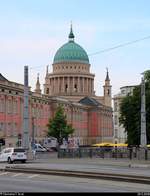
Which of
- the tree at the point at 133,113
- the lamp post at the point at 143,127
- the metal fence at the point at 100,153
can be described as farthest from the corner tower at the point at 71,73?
the lamp post at the point at 143,127

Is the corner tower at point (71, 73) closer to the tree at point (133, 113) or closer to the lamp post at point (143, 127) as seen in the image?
the tree at point (133, 113)

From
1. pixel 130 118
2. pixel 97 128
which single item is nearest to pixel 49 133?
pixel 130 118

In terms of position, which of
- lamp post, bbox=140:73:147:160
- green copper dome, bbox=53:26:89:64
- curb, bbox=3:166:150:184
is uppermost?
green copper dome, bbox=53:26:89:64

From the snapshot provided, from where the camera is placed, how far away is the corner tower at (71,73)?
192m

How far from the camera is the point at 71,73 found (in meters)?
192

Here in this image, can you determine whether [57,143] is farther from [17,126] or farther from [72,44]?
[72,44]

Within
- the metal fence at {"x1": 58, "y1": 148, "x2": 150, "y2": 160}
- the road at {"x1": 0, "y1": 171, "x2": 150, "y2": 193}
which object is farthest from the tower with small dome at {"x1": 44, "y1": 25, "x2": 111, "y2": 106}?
the road at {"x1": 0, "y1": 171, "x2": 150, "y2": 193}

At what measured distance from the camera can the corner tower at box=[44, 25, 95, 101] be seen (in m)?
192

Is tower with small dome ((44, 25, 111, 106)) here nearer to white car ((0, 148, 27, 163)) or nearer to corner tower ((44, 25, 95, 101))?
corner tower ((44, 25, 95, 101))

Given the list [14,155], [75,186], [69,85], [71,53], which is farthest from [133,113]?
[71,53]

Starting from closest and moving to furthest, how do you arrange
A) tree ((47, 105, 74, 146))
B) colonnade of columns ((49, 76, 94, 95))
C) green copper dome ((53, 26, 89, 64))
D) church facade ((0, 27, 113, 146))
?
tree ((47, 105, 74, 146)) < church facade ((0, 27, 113, 146)) < green copper dome ((53, 26, 89, 64)) < colonnade of columns ((49, 76, 94, 95))

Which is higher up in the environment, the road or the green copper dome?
the green copper dome

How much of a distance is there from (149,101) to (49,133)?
5265 cm

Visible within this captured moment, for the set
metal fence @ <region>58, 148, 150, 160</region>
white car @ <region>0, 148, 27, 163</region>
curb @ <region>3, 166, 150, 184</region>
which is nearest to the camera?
curb @ <region>3, 166, 150, 184</region>
